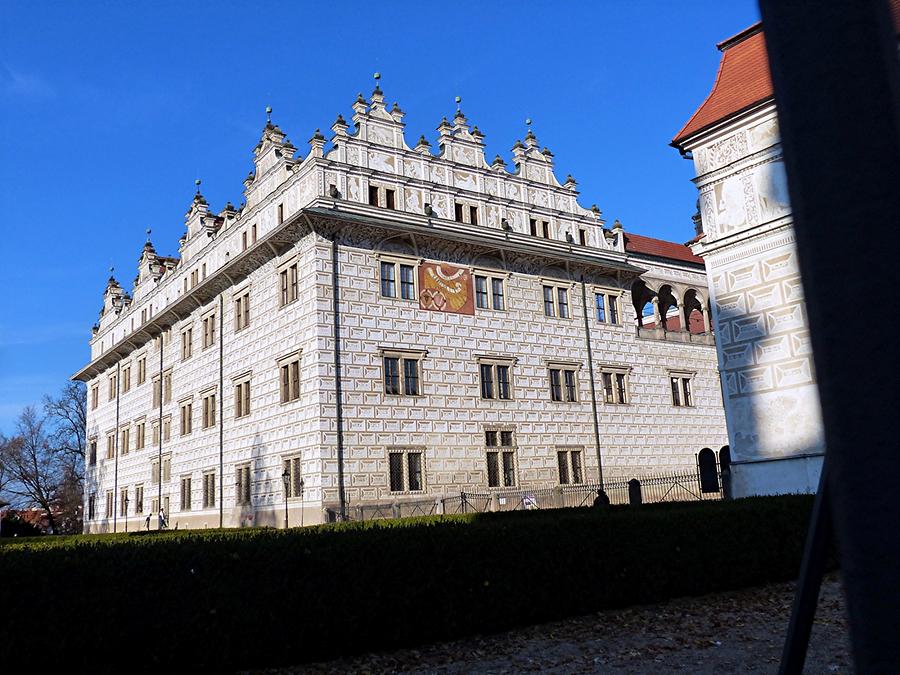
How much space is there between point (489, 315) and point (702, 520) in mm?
20457

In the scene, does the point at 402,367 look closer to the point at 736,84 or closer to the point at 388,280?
the point at 388,280

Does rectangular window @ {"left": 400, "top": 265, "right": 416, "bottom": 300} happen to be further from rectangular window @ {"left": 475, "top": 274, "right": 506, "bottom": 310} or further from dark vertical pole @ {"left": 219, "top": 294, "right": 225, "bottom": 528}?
dark vertical pole @ {"left": 219, "top": 294, "right": 225, "bottom": 528}

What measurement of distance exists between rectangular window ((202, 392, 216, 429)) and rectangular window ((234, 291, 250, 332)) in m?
3.47

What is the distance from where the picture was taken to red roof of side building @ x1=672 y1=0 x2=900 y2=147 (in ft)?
58.7

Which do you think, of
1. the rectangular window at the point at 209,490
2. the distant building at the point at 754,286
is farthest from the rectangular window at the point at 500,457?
the distant building at the point at 754,286

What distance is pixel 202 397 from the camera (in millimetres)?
34312

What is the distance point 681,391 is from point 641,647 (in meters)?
30.4

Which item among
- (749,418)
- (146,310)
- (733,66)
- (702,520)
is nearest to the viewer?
(702,520)

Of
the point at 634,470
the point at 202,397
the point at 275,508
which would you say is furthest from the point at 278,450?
the point at 634,470

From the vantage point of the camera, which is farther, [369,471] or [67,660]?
[369,471]

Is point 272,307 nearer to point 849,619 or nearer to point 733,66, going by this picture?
point 733,66

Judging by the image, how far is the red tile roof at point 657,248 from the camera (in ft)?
126

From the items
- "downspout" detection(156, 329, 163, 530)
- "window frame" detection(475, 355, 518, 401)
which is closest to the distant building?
"window frame" detection(475, 355, 518, 401)

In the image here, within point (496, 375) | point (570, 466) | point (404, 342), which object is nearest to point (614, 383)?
point (570, 466)
